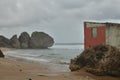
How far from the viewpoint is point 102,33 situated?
21.4 m

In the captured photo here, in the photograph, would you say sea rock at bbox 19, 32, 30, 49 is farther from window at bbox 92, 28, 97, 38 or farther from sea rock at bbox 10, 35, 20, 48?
window at bbox 92, 28, 97, 38

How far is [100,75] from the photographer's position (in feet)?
56.0

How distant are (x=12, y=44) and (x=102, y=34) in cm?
11973

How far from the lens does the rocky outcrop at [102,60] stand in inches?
665

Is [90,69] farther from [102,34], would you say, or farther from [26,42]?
[26,42]

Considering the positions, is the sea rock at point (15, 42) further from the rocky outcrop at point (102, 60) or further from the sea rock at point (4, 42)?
the rocky outcrop at point (102, 60)

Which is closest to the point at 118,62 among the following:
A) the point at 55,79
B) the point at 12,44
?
the point at 55,79

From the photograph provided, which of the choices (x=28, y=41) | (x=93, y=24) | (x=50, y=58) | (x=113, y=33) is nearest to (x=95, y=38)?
(x=93, y=24)

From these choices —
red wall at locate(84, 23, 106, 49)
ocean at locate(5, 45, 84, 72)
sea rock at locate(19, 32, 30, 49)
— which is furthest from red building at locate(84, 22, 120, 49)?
sea rock at locate(19, 32, 30, 49)

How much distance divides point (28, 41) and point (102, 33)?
121785mm

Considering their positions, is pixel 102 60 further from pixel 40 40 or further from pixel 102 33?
pixel 40 40

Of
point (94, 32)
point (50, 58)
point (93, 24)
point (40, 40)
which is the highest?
point (93, 24)

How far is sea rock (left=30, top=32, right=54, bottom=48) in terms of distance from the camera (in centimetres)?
14138

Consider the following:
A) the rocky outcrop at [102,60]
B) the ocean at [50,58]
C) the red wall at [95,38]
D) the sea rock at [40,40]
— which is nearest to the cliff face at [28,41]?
the sea rock at [40,40]
